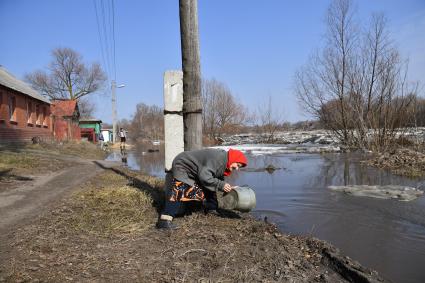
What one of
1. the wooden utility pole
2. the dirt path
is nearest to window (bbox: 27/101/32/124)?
the dirt path

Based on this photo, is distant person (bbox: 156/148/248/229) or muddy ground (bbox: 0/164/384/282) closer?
muddy ground (bbox: 0/164/384/282)

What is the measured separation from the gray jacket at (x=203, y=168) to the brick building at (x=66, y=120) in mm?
32273

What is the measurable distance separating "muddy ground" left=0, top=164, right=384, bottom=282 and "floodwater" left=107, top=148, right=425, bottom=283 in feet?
2.30

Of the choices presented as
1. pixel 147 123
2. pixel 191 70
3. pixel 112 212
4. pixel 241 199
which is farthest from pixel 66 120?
pixel 147 123

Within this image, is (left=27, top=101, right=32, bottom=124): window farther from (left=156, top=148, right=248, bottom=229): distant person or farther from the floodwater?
(left=156, top=148, right=248, bottom=229): distant person

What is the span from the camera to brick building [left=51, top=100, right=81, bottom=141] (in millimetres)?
35938

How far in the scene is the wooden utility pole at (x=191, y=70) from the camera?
6250 mm

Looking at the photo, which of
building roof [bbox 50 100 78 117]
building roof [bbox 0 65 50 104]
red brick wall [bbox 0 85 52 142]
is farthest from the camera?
building roof [bbox 50 100 78 117]

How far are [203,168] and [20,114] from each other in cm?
2243

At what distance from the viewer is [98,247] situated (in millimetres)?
4305

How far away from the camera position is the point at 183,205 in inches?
218

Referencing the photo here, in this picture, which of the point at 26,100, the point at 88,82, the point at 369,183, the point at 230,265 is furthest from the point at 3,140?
the point at 88,82

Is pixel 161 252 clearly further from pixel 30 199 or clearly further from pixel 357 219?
pixel 30 199

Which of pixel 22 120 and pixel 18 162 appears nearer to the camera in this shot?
pixel 18 162
